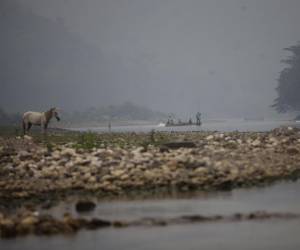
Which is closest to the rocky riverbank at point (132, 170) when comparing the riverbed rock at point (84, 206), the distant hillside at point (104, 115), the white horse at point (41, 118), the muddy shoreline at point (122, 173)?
the muddy shoreline at point (122, 173)

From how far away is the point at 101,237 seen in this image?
1400 cm

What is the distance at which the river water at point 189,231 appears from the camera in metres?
13.2

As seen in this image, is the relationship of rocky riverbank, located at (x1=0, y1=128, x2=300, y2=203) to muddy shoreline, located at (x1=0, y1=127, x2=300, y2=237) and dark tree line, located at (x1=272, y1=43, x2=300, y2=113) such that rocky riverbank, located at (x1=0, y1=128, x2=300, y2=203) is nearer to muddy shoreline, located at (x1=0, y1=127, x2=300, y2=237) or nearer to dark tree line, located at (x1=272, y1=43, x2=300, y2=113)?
muddy shoreline, located at (x1=0, y1=127, x2=300, y2=237)

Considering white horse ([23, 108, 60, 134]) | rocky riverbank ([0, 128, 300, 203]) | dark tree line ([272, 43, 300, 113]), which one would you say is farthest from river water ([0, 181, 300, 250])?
dark tree line ([272, 43, 300, 113])

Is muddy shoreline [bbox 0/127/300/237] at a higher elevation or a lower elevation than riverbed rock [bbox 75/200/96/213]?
higher

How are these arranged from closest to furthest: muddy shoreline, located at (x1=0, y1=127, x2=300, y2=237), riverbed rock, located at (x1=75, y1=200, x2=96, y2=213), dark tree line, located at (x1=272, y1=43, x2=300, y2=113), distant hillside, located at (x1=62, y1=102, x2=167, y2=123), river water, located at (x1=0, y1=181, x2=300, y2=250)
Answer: river water, located at (x1=0, y1=181, x2=300, y2=250) < riverbed rock, located at (x1=75, y1=200, x2=96, y2=213) < muddy shoreline, located at (x1=0, y1=127, x2=300, y2=237) < dark tree line, located at (x1=272, y1=43, x2=300, y2=113) < distant hillside, located at (x1=62, y1=102, x2=167, y2=123)

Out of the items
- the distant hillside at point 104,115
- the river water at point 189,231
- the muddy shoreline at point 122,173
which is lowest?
the river water at point 189,231

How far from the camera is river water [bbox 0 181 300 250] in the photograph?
13185mm

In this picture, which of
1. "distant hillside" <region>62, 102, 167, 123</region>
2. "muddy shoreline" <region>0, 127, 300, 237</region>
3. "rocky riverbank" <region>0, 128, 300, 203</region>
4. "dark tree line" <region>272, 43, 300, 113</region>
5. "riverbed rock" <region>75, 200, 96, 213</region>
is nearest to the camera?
"riverbed rock" <region>75, 200, 96, 213</region>

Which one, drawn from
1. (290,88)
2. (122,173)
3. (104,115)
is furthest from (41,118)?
(104,115)

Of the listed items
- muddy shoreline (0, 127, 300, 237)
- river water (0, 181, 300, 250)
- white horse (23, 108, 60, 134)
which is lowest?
river water (0, 181, 300, 250)

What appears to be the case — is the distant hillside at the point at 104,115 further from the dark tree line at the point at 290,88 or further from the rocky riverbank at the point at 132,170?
the rocky riverbank at the point at 132,170

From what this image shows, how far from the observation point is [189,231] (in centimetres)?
1436

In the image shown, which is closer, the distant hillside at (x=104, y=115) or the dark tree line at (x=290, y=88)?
the dark tree line at (x=290, y=88)
